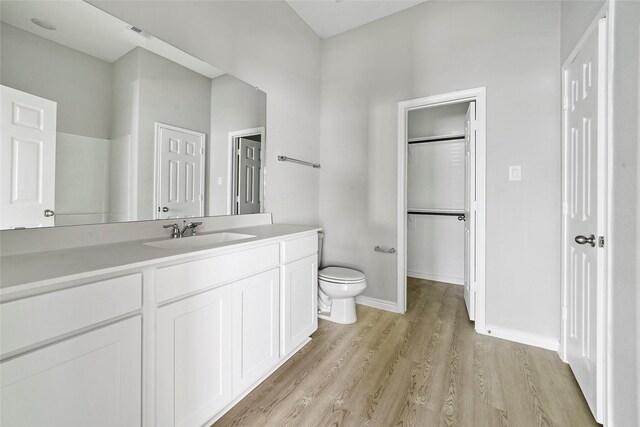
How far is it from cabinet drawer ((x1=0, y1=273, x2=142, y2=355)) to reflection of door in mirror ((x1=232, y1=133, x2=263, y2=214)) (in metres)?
1.12

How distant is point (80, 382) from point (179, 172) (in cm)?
111

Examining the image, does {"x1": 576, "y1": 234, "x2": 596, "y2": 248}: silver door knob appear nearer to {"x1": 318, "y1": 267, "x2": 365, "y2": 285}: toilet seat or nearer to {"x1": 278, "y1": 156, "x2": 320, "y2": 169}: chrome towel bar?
{"x1": 318, "y1": 267, "x2": 365, "y2": 285}: toilet seat

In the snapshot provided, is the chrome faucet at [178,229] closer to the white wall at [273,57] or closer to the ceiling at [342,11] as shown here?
the white wall at [273,57]

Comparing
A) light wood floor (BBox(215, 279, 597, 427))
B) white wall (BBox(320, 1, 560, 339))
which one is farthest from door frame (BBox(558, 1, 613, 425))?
white wall (BBox(320, 1, 560, 339))

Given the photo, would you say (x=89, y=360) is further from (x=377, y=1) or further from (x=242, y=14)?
(x=377, y=1)

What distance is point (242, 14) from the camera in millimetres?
2008

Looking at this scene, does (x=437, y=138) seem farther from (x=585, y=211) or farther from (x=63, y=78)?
(x=63, y=78)

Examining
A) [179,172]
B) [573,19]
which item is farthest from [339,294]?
[573,19]

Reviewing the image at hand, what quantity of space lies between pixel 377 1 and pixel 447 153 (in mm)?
1949

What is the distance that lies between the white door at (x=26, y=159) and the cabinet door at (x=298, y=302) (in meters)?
1.15

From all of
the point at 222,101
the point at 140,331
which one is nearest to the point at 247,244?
the point at 140,331

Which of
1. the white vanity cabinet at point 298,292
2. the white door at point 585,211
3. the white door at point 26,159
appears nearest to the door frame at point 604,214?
the white door at point 585,211

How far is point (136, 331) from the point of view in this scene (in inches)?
37.6

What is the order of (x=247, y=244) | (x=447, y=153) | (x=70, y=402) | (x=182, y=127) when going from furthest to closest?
(x=447, y=153)
(x=182, y=127)
(x=247, y=244)
(x=70, y=402)
